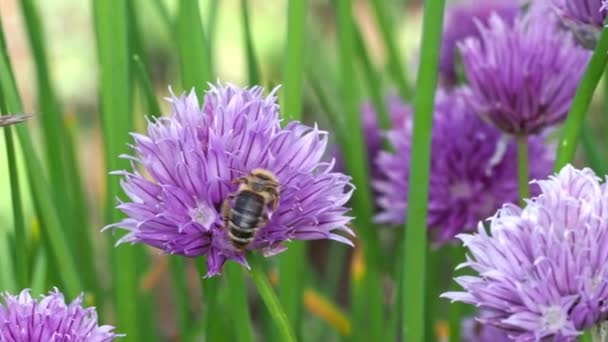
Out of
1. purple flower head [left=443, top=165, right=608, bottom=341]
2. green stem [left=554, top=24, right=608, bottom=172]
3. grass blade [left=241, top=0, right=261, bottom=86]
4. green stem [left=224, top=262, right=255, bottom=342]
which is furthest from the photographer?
grass blade [left=241, top=0, right=261, bottom=86]

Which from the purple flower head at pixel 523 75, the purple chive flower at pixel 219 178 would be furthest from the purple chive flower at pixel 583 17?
the purple chive flower at pixel 219 178

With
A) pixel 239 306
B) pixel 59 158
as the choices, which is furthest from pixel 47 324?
pixel 59 158

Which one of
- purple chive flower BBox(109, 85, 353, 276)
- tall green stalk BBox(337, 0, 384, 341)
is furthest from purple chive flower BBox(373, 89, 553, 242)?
purple chive flower BBox(109, 85, 353, 276)

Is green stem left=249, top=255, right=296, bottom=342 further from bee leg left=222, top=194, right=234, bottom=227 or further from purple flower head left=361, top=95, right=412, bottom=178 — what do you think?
purple flower head left=361, top=95, right=412, bottom=178

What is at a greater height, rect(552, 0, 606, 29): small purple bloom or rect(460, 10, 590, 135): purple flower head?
rect(552, 0, 606, 29): small purple bloom

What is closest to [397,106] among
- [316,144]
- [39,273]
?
[39,273]

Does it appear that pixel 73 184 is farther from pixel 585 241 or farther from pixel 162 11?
pixel 585 241
